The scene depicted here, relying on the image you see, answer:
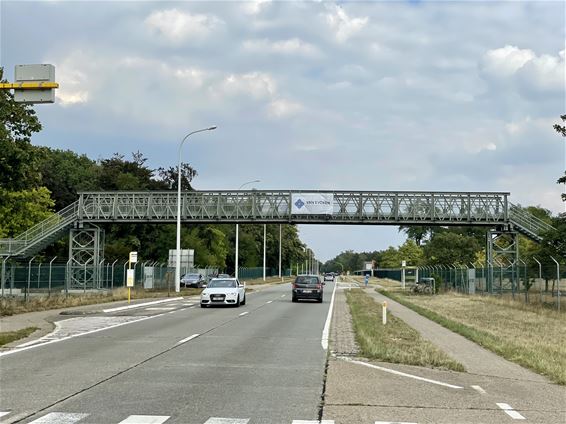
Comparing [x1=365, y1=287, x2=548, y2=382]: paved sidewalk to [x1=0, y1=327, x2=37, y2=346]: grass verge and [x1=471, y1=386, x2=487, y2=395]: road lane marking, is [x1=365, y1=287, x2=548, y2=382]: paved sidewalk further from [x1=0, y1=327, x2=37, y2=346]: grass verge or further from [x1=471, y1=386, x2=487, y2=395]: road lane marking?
[x1=0, y1=327, x2=37, y2=346]: grass verge

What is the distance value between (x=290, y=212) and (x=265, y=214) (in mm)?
2391

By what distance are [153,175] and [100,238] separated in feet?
75.3

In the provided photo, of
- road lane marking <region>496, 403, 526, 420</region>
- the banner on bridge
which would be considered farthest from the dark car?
road lane marking <region>496, 403, 526, 420</region>

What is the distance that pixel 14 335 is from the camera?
1573 centimetres

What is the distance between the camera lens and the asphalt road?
7535 mm

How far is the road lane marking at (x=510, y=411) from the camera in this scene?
7.54 m

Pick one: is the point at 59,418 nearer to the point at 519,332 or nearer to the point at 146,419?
the point at 146,419

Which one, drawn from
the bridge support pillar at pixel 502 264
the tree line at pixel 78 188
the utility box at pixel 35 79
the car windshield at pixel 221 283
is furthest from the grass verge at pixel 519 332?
the tree line at pixel 78 188

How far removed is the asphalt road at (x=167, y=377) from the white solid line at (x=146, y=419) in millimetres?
12

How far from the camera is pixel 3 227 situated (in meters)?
57.9

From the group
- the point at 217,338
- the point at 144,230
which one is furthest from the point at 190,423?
the point at 144,230

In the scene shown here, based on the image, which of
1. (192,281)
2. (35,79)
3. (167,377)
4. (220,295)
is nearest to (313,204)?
(192,281)

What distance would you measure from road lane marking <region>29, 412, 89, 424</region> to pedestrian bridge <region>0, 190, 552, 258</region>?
43.3m

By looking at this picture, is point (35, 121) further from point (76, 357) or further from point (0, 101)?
point (76, 357)
